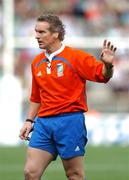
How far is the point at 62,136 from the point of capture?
27.1 ft

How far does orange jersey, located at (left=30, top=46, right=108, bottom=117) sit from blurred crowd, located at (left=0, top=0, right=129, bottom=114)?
1080 centimetres

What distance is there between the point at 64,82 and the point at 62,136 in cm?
54

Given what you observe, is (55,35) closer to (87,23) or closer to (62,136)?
(62,136)

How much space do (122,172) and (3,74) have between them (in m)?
6.50

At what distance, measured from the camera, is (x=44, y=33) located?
8.27 metres

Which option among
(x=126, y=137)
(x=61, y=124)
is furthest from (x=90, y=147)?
(x=61, y=124)

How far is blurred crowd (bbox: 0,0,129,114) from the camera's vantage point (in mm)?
19609

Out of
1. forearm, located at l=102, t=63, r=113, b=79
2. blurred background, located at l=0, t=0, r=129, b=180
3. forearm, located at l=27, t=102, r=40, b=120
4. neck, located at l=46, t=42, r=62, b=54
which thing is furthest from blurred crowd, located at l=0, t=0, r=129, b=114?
forearm, located at l=102, t=63, r=113, b=79

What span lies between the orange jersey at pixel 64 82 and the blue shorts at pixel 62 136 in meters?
0.08

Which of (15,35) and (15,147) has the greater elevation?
(15,35)

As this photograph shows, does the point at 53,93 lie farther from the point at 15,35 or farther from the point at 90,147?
the point at 15,35

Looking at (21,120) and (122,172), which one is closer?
(122,172)

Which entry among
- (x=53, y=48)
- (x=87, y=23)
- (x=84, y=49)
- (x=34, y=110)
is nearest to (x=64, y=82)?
(x=53, y=48)

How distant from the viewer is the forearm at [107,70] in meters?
7.88
